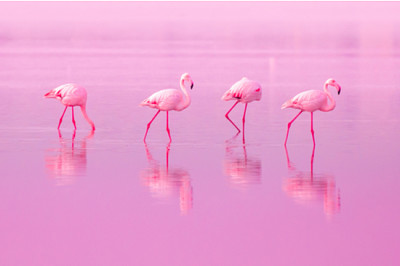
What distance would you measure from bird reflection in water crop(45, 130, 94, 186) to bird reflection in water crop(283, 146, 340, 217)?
2.16 meters

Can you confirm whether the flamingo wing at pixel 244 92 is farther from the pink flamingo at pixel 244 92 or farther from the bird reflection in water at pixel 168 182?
the bird reflection in water at pixel 168 182

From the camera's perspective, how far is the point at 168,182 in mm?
9375

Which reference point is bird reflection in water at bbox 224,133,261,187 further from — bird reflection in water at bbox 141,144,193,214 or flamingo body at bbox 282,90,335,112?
flamingo body at bbox 282,90,335,112

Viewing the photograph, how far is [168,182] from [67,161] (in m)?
1.64

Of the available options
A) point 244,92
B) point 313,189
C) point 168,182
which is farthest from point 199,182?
point 244,92

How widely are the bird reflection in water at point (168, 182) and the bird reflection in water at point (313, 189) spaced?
3.16 ft

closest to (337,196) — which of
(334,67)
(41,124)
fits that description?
(41,124)

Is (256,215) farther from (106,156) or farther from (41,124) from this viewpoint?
(41,124)

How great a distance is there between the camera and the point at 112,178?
9609 mm

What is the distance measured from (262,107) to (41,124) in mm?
3893

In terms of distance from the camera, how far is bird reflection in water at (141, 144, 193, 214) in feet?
28.5

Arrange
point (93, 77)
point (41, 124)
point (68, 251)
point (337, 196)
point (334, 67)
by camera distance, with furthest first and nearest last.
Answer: point (334, 67)
point (93, 77)
point (41, 124)
point (337, 196)
point (68, 251)

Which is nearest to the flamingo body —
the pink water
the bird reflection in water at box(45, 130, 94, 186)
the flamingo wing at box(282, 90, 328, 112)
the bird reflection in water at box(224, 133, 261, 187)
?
the flamingo wing at box(282, 90, 328, 112)

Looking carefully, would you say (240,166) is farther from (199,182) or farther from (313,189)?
(313,189)
